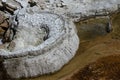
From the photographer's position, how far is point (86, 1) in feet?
24.9

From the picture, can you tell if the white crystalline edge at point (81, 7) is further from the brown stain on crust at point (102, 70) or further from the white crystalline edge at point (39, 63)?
the brown stain on crust at point (102, 70)

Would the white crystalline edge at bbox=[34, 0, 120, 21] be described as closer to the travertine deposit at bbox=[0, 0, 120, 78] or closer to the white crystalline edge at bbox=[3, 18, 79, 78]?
the travertine deposit at bbox=[0, 0, 120, 78]

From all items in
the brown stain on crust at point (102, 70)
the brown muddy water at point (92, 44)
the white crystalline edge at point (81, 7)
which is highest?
the white crystalline edge at point (81, 7)

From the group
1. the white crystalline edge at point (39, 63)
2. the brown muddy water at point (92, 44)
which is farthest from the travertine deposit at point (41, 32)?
the brown muddy water at point (92, 44)

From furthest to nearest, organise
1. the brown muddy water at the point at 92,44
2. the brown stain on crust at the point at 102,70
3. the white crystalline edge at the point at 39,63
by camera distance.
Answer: the brown muddy water at the point at 92,44
the white crystalline edge at the point at 39,63
the brown stain on crust at the point at 102,70

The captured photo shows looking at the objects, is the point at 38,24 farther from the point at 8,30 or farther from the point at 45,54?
the point at 45,54

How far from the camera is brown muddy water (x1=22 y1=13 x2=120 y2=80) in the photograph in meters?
5.66

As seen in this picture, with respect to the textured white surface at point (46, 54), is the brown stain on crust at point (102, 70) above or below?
below

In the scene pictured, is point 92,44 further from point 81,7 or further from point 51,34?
point 81,7

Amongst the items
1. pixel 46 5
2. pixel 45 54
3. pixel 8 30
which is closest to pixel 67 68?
pixel 45 54

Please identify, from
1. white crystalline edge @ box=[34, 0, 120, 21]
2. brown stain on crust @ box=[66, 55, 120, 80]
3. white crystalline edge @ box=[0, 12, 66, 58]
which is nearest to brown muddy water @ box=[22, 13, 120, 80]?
brown stain on crust @ box=[66, 55, 120, 80]

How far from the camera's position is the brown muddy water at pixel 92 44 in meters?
5.66

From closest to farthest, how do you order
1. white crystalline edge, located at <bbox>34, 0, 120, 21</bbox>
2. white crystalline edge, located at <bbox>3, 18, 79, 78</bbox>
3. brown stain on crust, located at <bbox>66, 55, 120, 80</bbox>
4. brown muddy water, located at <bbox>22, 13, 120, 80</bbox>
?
1. brown stain on crust, located at <bbox>66, 55, 120, 80</bbox>
2. white crystalline edge, located at <bbox>3, 18, 79, 78</bbox>
3. brown muddy water, located at <bbox>22, 13, 120, 80</bbox>
4. white crystalline edge, located at <bbox>34, 0, 120, 21</bbox>

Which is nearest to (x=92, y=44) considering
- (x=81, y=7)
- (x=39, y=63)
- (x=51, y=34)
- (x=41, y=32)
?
(x=51, y=34)
